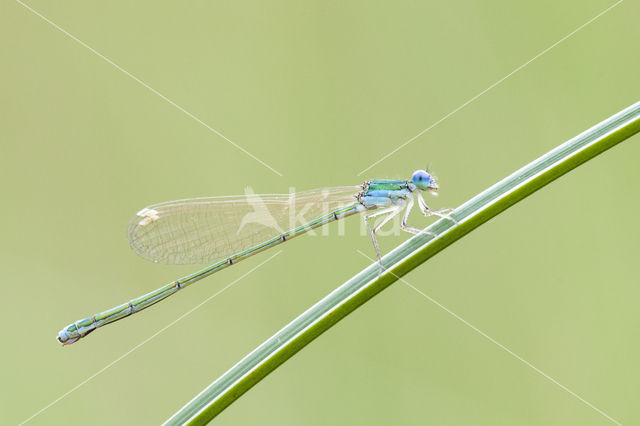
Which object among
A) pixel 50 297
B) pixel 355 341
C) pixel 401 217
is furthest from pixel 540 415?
pixel 50 297

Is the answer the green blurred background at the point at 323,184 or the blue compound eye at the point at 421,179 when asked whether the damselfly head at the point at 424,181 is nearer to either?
the blue compound eye at the point at 421,179

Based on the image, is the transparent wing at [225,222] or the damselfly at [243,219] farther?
the transparent wing at [225,222]

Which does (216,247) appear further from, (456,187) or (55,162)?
(55,162)

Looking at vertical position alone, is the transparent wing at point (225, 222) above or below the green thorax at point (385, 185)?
above

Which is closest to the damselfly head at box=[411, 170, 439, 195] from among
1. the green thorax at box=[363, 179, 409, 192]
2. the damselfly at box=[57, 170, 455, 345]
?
the damselfly at box=[57, 170, 455, 345]

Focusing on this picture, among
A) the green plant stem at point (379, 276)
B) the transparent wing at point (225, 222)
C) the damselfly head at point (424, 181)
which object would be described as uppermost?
the transparent wing at point (225, 222)

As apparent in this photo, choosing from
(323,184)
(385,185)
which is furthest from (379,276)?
(323,184)

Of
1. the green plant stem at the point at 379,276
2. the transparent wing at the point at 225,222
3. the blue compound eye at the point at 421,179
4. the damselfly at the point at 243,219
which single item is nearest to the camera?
the green plant stem at the point at 379,276

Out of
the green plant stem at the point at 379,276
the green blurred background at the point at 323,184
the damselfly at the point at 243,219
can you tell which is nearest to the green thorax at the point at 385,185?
the damselfly at the point at 243,219
